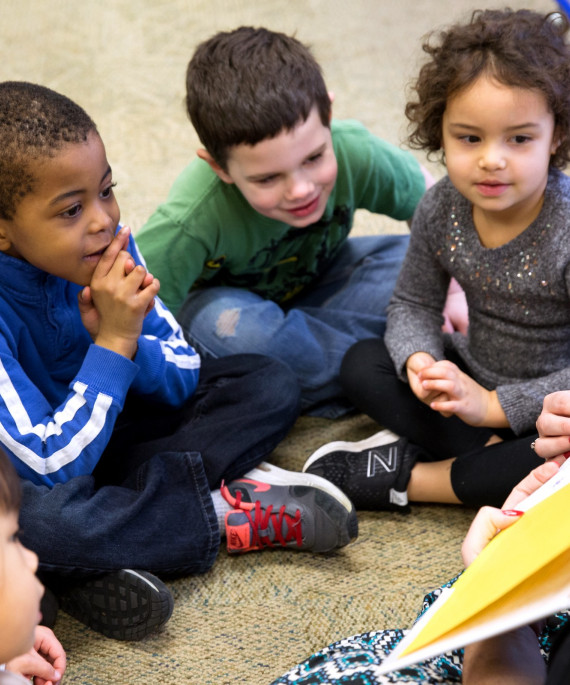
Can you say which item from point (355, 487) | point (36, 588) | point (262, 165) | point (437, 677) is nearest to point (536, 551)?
point (437, 677)

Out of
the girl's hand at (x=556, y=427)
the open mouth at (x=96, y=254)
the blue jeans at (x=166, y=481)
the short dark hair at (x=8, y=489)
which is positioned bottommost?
the blue jeans at (x=166, y=481)

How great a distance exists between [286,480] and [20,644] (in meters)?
0.55

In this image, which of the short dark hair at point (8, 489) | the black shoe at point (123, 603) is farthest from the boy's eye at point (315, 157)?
the short dark hair at point (8, 489)

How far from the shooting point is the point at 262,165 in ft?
3.77

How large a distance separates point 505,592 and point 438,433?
587mm

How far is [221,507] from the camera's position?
105 centimetres

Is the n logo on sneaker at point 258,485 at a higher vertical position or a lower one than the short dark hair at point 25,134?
lower

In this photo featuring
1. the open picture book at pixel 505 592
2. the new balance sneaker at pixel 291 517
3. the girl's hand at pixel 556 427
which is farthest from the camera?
the new balance sneaker at pixel 291 517

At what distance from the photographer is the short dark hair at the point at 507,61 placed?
3.09 feet

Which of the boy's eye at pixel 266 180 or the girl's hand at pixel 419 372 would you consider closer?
the girl's hand at pixel 419 372

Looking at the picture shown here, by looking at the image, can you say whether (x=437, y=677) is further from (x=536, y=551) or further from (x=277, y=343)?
(x=277, y=343)

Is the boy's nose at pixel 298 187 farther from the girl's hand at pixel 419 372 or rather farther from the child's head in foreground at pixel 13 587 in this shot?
the child's head in foreground at pixel 13 587

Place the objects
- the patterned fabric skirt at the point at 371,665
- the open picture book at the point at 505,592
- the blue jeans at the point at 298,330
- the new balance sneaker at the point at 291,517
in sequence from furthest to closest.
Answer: the blue jeans at the point at 298,330, the new balance sneaker at the point at 291,517, the patterned fabric skirt at the point at 371,665, the open picture book at the point at 505,592

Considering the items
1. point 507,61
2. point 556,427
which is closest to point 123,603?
point 556,427
